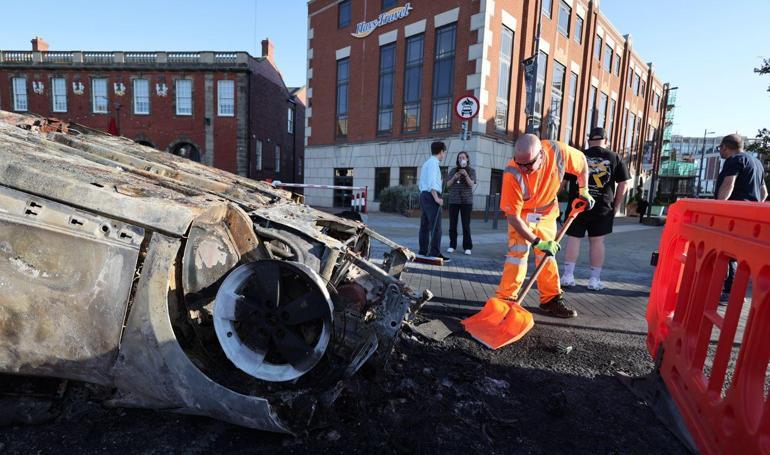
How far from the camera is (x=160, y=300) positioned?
1.77 m

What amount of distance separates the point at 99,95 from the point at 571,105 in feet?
89.0

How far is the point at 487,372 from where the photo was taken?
8.54 ft

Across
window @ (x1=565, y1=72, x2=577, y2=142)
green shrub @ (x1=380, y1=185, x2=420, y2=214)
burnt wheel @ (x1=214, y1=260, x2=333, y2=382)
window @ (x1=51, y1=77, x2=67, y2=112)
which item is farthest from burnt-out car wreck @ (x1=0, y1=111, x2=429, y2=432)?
window @ (x1=51, y1=77, x2=67, y2=112)

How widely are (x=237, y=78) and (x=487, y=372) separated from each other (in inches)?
944

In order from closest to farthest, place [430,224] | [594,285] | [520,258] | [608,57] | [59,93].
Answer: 1. [520,258]
2. [594,285]
3. [430,224]
4. [59,93]
5. [608,57]

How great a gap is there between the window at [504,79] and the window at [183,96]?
58.0 feet

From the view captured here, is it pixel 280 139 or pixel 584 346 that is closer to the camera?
pixel 584 346

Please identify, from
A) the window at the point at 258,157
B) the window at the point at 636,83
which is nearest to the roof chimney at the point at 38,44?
the window at the point at 258,157

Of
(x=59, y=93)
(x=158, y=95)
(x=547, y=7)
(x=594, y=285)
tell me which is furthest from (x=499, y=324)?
(x=59, y=93)

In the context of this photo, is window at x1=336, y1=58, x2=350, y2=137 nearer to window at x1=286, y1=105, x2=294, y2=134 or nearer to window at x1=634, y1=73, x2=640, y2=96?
window at x1=286, y1=105, x2=294, y2=134

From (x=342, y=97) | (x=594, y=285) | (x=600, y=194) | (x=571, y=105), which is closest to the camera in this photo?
(x=600, y=194)

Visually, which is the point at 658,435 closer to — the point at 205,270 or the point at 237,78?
the point at 205,270

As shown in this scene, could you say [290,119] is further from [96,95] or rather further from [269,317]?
[269,317]

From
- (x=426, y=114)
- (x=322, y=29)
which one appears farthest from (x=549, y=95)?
(x=322, y=29)
